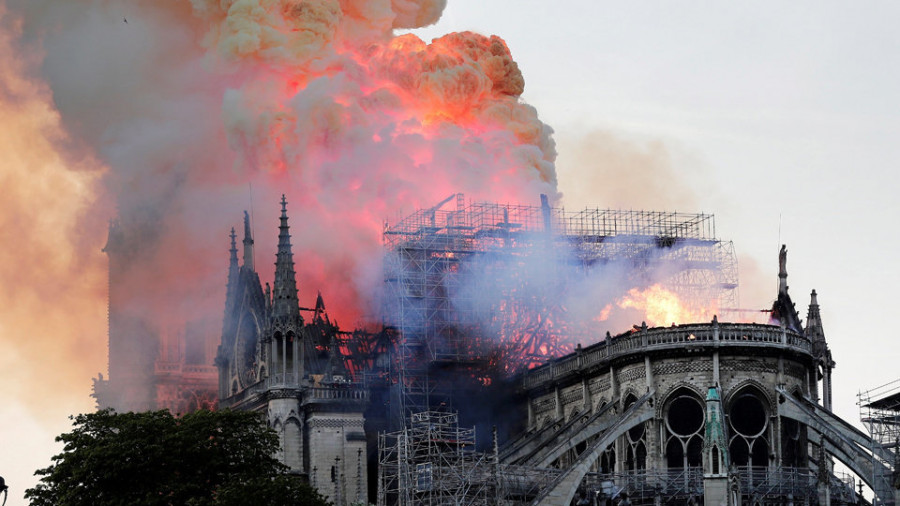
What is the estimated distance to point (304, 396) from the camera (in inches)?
4328

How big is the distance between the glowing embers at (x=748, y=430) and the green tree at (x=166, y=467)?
19.9 meters

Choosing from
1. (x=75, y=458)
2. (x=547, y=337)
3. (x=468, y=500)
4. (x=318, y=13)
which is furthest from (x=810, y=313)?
(x=75, y=458)

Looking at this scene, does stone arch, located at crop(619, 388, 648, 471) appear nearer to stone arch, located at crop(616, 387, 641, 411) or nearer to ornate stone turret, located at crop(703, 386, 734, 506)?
stone arch, located at crop(616, 387, 641, 411)

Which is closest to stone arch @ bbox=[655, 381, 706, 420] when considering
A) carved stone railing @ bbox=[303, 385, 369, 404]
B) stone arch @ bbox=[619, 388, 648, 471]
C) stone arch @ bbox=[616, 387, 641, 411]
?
stone arch @ bbox=[619, 388, 648, 471]

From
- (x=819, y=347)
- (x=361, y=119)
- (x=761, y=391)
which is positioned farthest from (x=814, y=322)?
(x=361, y=119)

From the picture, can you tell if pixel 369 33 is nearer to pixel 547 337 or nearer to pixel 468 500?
pixel 547 337

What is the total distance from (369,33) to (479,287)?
19231 mm

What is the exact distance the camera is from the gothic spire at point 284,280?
11212cm

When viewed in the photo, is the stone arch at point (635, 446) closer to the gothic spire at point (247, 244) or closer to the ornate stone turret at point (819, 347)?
the ornate stone turret at point (819, 347)

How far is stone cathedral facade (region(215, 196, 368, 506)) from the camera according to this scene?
10850 cm

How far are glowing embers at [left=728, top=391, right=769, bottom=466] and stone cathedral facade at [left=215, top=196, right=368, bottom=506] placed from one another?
20.1m

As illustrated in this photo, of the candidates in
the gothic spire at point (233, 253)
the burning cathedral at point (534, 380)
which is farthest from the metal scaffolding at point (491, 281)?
the gothic spire at point (233, 253)

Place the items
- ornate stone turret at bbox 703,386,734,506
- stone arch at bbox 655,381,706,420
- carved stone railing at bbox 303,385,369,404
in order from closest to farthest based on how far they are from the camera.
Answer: ornate stone turret at bbox 703,386,734,506 < stone arch at bbox 655,381,706,420 < carved stone railing at bbox 303,385,369,404

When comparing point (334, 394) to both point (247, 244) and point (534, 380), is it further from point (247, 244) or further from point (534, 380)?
point (247, 244)
